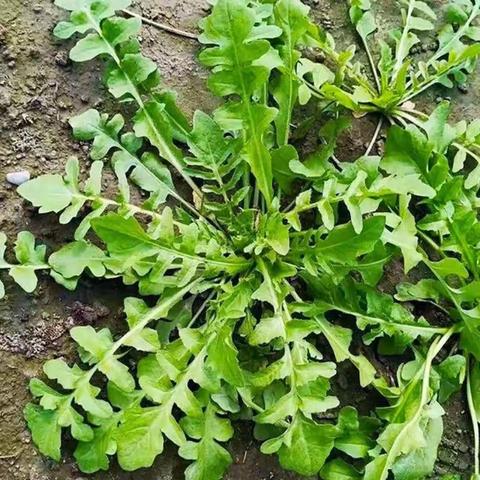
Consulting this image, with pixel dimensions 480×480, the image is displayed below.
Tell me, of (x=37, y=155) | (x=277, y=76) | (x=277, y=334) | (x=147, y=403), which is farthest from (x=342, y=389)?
(x=37, y=155)

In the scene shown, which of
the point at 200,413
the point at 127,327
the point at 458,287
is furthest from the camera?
the point at 458,287

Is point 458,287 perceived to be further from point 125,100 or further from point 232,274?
point 125,100

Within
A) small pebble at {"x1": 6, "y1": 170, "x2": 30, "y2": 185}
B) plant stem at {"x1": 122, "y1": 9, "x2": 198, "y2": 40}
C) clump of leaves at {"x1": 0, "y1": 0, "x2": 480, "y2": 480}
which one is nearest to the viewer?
clump of leaves at {"x1": 0, "y1": 0, "x2": 480, "y2": 480}

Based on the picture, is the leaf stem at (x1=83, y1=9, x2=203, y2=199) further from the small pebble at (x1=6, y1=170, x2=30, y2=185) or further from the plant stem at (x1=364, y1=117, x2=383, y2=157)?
the plant stem at (x1=364, y1=117, x2=383, y2=157)

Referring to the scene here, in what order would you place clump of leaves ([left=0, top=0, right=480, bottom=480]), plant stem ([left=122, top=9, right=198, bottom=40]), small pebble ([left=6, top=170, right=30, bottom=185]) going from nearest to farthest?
clump of leaves ([left=0, top=0, right=480, bottom=480]) → small pebble ([left=6, top=170, right=30, bottom=185]) → plant stem ([left=122, top=9, right=198, bottom=40])

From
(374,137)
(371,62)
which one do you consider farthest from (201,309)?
(371,62)

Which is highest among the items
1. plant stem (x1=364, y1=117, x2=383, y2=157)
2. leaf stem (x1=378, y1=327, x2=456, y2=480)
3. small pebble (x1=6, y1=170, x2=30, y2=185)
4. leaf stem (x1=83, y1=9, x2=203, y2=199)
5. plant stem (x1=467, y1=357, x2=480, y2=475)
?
leaf stem (x1=83, y1=9, x2=203, y2=199)

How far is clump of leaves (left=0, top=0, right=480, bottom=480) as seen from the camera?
1.60 meters

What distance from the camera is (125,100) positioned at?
5.83 ft

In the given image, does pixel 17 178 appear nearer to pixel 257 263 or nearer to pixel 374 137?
pixel 257 263

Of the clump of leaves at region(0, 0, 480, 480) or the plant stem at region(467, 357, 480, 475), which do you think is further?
the plant stem at region(467, 357, 480, 475)

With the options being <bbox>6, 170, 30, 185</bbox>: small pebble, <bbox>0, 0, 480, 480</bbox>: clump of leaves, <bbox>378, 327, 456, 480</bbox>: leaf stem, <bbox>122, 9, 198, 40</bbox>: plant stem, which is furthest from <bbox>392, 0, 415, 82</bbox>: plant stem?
<bbox>6, 170, 30, 185</bbox>: small pebble

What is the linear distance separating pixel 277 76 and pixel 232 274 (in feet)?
1.43

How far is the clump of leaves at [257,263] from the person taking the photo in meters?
1.60
